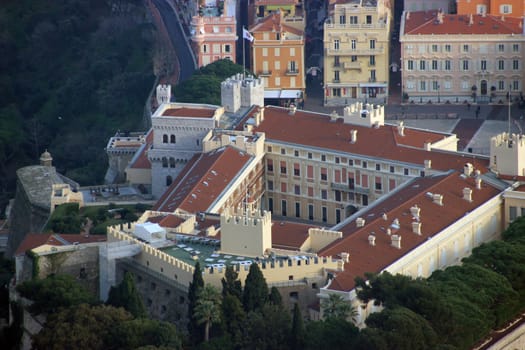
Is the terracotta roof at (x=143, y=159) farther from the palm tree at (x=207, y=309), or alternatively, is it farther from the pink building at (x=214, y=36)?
the palm tree at (x=207, y=309)

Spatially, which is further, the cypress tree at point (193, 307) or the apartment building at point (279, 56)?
the apartment building at point (279, 56)

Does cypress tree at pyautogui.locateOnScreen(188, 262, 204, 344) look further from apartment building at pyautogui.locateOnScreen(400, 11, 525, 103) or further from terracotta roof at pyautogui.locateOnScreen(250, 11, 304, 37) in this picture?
terracotta roof at pyautogui.locateOnScreen(250, 11, 304, 37)

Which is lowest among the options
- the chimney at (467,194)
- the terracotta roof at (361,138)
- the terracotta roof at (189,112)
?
the chimney at (467,194)

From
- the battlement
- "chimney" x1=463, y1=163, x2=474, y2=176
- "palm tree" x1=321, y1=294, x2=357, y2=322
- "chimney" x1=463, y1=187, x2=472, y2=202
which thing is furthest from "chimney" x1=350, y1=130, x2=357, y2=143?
"palm tree" x1=321, y1=294, x2=357, y2=322

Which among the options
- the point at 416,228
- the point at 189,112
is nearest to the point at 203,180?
the point at 189,112

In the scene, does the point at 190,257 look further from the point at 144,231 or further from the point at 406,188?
the point at 406,188

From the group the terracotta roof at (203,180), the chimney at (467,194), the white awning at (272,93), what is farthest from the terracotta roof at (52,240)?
the white awning at (272,93)

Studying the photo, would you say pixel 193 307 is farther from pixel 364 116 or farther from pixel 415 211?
pixel 364 116

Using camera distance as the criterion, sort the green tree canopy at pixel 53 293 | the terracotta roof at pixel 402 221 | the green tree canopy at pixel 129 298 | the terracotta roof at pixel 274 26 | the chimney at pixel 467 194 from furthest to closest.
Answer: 1. the terracotta roof at pixel 274 26
2. the chimney at pixel 467 194
3. the terracotta roof at pixel 402 221
4. the green tree canopy at pixel 53 293
5. the green tree canopy at pixel 129 298
